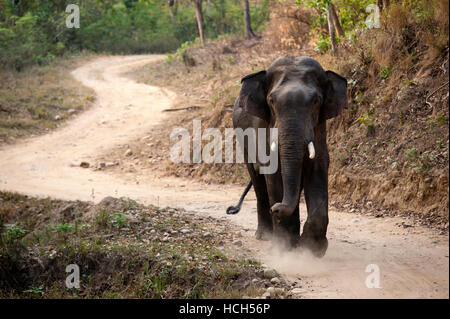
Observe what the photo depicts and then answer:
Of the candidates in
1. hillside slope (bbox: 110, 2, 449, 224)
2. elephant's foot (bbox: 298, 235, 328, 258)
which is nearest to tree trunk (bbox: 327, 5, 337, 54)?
hillside slope (bbox: 110, 2, 449, 224)

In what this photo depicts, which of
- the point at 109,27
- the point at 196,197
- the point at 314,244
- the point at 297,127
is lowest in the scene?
the point at 196,197

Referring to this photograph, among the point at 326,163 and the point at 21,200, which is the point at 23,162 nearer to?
the point at 21,200

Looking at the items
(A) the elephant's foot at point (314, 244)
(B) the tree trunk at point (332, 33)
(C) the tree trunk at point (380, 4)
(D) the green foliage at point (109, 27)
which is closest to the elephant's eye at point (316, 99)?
(A) the elephant's foot at point (314, 244)

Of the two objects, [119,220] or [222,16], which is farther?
[222,16]

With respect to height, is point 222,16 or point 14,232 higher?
point 222,16

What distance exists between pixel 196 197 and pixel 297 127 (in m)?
5.96

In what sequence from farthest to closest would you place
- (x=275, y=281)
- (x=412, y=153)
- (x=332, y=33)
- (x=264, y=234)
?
(x=332, y=33) < (x=412, y=153) < (x=264, y=234) < (x=275, y=281)

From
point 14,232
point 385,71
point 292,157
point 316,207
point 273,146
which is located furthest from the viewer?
point 385,71

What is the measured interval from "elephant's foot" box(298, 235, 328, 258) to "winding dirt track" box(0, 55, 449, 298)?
0.11 m

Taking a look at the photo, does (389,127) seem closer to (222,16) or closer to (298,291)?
(298,291)

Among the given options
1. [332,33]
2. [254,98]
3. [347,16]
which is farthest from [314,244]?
[347,16]

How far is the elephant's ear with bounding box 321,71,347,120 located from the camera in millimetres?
6738

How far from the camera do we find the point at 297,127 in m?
6.11

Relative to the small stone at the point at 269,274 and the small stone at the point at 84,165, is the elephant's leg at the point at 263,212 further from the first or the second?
the small stone at the point at 84,165
